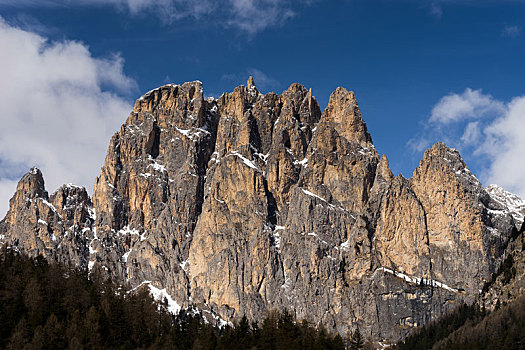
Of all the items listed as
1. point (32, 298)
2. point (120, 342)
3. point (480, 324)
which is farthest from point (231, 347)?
point (480, 324)

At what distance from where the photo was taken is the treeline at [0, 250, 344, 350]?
11369cm

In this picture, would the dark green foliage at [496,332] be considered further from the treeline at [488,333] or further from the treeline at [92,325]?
the treeline at [92,325]

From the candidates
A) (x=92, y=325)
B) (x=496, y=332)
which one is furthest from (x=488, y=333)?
(x=92, y=325)

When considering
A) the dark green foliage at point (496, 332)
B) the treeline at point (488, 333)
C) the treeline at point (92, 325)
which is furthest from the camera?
A: the treeline at point (488, 333)

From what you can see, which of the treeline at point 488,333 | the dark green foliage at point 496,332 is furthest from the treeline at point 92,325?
the treeline at point 488,333

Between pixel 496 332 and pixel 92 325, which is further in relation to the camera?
pixel 496 332

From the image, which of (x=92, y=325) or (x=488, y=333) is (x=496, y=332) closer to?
(x=488, y=333)

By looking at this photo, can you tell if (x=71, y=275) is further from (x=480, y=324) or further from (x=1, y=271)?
(x=480, y=324)

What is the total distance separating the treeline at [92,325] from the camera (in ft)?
373

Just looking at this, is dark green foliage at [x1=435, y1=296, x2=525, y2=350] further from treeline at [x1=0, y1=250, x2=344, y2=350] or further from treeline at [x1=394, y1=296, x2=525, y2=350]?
treeline at [x1=0, y1=250, x2=344, y2=350]

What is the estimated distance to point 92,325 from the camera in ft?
383

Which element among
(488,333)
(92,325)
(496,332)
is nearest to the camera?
(92,325)

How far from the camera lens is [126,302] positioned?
138750 mm

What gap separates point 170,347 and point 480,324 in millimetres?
100577
